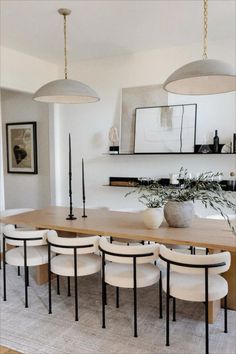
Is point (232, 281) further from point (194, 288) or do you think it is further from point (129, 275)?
point (129, 275)

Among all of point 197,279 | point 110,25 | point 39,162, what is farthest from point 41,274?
point 39,162

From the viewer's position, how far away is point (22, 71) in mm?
5160

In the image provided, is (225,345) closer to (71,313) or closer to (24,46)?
(71,313)

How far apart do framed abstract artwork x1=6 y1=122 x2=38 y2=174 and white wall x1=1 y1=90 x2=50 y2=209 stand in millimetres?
86

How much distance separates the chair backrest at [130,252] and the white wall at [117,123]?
8.11 feet

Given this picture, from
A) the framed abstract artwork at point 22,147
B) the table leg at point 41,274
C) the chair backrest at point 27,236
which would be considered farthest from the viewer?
the framed abstract artwork at point 22,147

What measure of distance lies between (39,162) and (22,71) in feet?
6.05

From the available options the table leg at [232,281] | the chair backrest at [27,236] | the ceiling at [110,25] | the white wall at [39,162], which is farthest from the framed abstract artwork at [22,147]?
the table leg at [232,281]

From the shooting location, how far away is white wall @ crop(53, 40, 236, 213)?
463 centimetres

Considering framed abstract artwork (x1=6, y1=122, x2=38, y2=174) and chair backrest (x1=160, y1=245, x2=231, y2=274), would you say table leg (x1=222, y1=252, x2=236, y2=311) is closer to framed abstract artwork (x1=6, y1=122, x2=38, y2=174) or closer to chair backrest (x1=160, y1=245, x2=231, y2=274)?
chair backrest (x1=160, y1=245, x2=231, y2=274)

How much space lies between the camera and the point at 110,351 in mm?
2432

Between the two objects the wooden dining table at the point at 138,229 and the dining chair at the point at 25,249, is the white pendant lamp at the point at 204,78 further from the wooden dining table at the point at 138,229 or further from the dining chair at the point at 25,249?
the dining chair at the point at 25,249

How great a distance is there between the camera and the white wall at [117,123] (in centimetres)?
463

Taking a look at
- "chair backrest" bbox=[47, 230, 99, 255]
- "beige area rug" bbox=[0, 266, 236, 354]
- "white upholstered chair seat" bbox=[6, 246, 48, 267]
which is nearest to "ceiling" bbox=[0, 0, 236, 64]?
"chair backrest" bbox=[47, 230, 99, 255]
